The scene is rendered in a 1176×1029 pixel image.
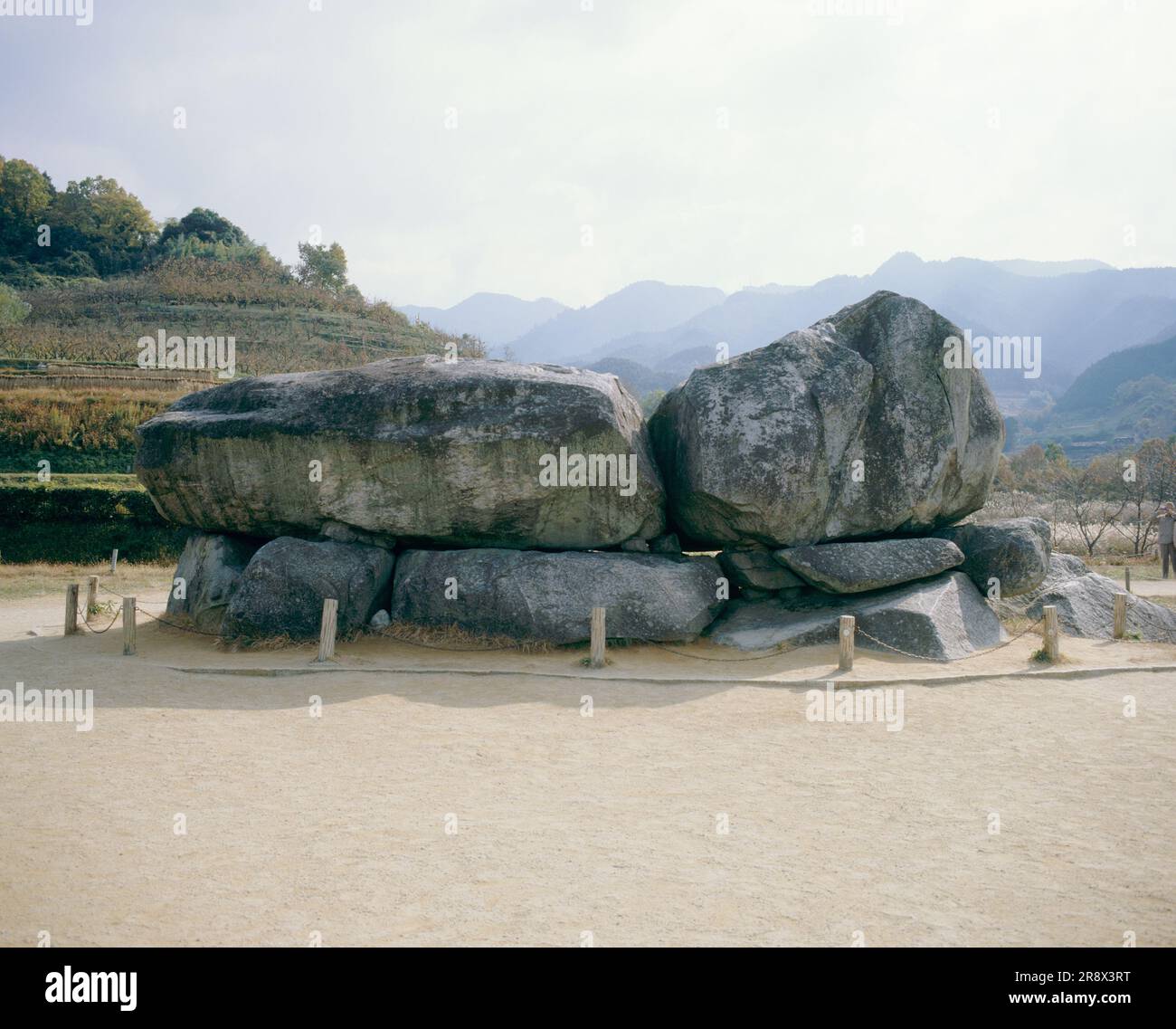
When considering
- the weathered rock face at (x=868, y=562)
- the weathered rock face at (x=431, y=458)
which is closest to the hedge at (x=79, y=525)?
the weathered rock face at (x=431, y=458)

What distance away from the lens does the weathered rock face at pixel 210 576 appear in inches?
547

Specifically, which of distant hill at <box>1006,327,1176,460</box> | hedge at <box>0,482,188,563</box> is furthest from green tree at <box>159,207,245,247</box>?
distant hill at <box>1006,327,1176,460</box>

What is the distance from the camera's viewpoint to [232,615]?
12742 millimetres

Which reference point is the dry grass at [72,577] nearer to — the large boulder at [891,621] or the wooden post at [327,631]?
the wooden post at [327,631]

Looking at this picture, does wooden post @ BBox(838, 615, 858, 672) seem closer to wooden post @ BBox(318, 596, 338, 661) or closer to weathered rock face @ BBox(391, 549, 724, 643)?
weathered rock face @ BBox(391, 549, 724, 643)

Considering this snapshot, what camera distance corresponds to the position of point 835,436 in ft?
43.5

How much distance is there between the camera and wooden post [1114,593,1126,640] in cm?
1366

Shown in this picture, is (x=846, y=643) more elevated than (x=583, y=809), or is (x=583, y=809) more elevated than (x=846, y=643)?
(x=846, y=643)

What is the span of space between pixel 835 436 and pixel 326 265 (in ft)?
199

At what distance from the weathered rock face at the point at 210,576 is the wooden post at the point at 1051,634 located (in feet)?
37.3

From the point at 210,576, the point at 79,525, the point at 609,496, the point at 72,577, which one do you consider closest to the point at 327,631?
the point at 210,576

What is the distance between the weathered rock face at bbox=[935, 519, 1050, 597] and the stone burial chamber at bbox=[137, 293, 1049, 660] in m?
0.03

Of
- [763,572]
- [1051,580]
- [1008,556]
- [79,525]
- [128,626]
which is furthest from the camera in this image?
[79,525]

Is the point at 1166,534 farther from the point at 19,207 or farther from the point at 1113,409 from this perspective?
the point at 1113,409
